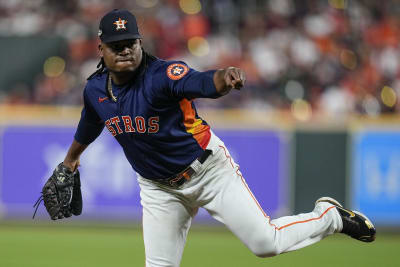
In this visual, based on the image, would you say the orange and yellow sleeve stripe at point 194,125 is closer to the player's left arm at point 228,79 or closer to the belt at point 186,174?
the belt at point 186,174

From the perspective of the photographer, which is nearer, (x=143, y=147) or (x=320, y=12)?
(x=143, y=147)

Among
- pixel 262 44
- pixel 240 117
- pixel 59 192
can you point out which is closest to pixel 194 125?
pixel 59 192

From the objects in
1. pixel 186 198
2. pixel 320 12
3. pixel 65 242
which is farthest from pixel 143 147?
pixel 320 12

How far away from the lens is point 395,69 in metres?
12.1

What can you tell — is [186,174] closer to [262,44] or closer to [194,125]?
[194,125]

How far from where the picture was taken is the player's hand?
3873 mm

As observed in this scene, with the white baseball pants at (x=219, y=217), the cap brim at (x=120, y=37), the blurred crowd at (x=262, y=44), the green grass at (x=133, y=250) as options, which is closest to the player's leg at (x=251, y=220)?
the white baseball pants at (x=219, y=217)

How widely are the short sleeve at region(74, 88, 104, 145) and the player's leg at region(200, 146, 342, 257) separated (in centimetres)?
92

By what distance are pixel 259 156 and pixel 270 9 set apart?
440cm

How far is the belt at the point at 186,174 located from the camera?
4746 millimetres

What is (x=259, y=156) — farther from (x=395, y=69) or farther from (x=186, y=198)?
(x=186, y=198)

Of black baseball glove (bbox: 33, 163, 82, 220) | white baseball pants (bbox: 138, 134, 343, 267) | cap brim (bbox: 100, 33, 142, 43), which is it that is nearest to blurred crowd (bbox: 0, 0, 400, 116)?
black baseball glove (bbox: 33, 163, 82, 220)

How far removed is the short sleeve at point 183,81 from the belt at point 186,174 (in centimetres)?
52

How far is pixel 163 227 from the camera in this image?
4828 mm
